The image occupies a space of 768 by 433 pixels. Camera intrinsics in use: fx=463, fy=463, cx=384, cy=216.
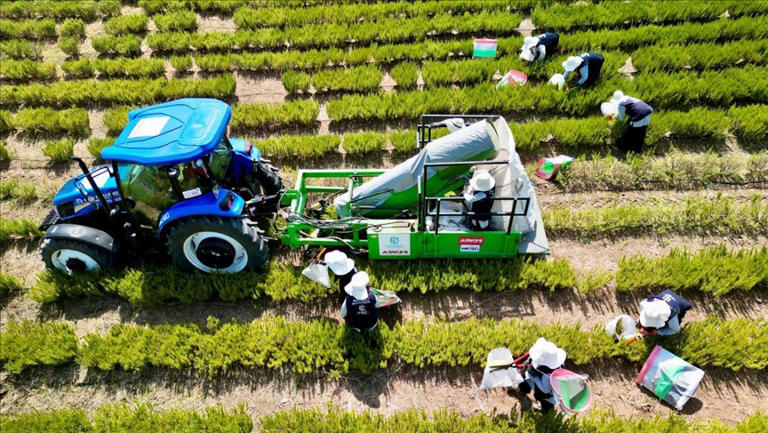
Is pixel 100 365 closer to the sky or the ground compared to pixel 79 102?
closer to the ground

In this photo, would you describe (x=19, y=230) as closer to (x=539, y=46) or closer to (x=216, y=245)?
(x=216, y=245)

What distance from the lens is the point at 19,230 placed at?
21.4 feet

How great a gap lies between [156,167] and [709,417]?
246 inches

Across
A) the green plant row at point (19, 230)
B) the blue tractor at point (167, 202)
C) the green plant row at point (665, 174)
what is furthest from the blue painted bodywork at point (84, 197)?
the green plant row at point (665, 174)

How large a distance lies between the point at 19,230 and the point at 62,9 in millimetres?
8228

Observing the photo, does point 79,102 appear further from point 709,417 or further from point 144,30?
point 709,417

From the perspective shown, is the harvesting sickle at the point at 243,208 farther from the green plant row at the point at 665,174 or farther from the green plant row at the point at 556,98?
the green plant row at the point at 556,98

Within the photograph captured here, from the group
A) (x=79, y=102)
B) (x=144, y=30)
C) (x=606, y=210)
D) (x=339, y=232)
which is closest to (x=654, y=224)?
(x=606, y=210)

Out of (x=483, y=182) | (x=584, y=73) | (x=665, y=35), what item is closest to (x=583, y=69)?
(x=584, y=73)

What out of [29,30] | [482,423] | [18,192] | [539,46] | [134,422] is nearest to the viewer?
[482,423]

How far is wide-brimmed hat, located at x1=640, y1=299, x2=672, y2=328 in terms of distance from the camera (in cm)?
463

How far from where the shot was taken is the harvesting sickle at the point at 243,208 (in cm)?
522

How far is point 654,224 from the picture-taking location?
249 inches

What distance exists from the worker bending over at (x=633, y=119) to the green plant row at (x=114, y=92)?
6980mm
